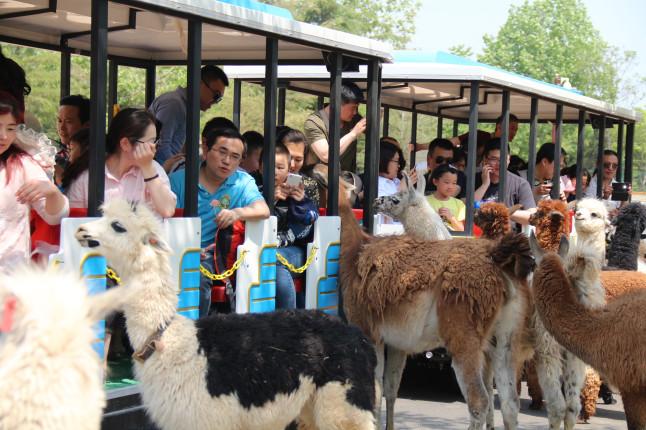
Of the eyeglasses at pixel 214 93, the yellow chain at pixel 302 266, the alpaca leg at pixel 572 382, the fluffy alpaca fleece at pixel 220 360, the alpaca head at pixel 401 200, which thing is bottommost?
the alpaca leg at pixel 572 382

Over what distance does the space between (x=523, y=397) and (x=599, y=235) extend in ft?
6.04

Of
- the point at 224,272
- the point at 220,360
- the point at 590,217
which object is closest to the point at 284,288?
the point at 224,272

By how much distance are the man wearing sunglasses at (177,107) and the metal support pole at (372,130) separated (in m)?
1.31

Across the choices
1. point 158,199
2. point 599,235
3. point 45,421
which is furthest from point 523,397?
point 45,421

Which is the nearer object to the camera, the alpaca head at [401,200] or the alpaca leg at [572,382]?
the alpaca leg at [572,382]

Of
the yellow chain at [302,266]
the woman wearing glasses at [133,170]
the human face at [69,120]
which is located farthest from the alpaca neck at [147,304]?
the human face at [69,120]

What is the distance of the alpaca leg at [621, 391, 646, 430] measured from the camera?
18.8 feet

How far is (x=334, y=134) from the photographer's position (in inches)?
287

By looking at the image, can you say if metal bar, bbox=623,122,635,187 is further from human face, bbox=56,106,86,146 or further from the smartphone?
human face, bbox=56,106,86,146

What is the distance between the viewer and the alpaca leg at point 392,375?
7457 mm

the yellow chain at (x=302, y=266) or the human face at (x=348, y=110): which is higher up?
the human face at (x=348, y=110)

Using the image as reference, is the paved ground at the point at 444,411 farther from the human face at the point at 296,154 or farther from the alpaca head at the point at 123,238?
the alpaca head at the point at 123,238

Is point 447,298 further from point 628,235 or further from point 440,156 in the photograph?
point 440,156

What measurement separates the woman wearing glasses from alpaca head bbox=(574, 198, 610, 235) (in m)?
4.75
